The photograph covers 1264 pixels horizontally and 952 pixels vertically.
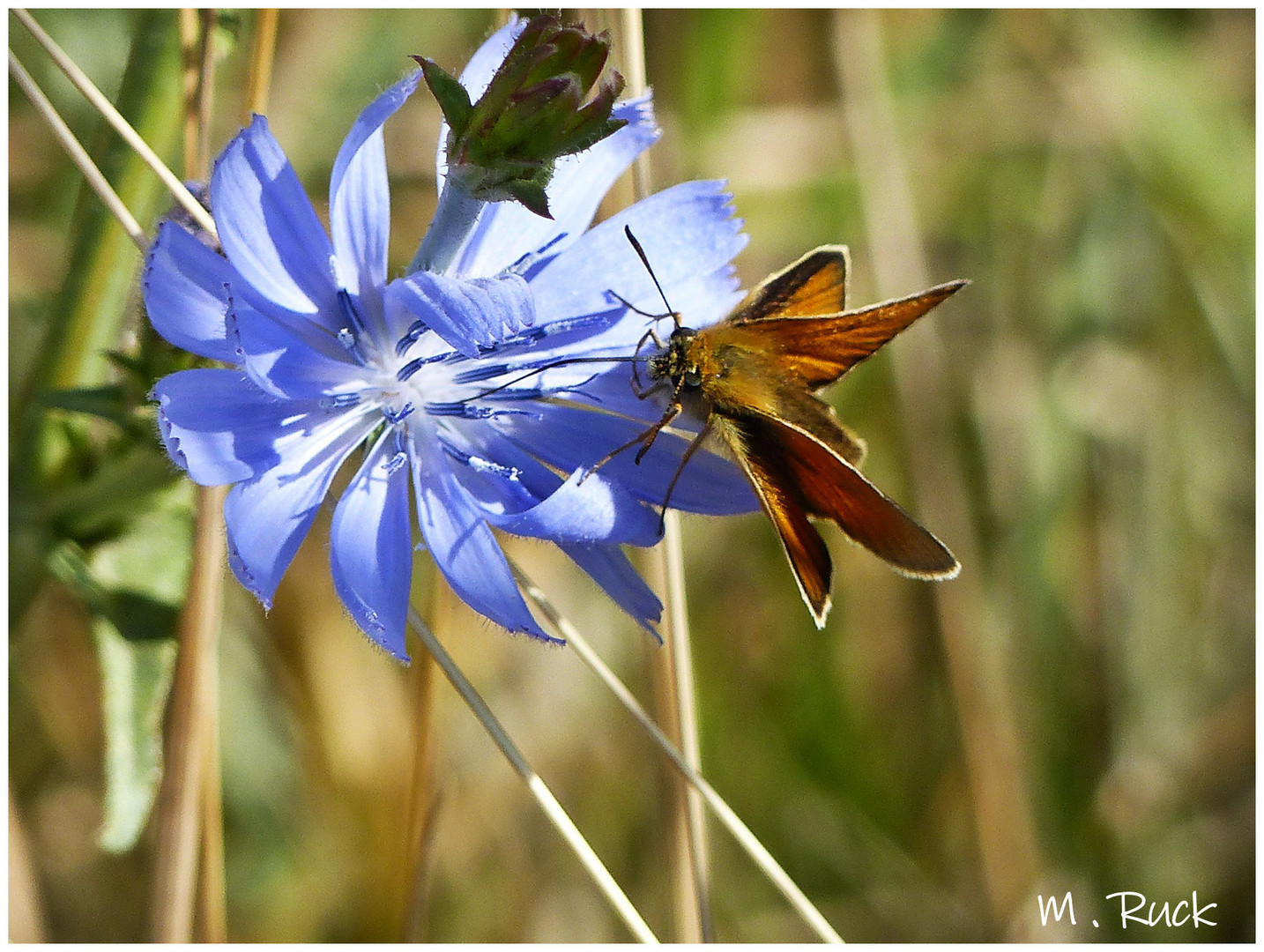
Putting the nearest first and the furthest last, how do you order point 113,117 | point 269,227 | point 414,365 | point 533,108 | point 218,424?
point 533,108, point 218,424, point 269,227, point 414,365, point 113,117

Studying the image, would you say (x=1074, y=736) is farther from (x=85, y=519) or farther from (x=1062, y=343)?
(x=85, y=519)

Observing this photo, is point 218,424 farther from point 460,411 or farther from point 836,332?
point 836,332

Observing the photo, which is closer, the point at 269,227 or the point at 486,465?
the point at 269,227

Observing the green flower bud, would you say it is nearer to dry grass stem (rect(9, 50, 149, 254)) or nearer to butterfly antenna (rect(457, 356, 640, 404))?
butterfly antenna (rect(457, 356, 640, 404))

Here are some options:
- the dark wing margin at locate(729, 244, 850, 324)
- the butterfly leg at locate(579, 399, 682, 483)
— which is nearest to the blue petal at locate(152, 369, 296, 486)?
the butterfly leg at locate(579, 399, 682, 483)

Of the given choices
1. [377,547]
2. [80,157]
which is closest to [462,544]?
[377,547]

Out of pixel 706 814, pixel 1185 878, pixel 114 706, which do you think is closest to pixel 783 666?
pixel 706 814
